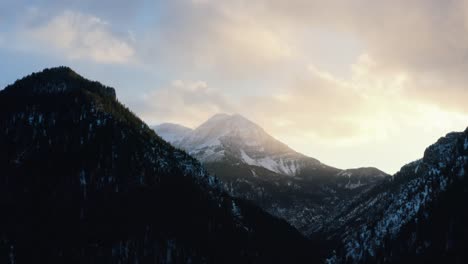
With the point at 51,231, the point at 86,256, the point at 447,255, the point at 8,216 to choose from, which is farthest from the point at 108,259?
the point at 447,255

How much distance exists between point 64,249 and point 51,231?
10.1m

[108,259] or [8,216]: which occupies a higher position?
[8,216]

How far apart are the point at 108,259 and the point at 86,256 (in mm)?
8269

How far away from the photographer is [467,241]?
19238 cm

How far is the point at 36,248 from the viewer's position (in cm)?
19000

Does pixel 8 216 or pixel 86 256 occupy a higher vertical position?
pixel 8 216

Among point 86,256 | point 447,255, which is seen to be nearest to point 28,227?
point 86,256

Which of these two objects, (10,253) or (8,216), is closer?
(10,253)

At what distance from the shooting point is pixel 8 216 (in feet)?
655

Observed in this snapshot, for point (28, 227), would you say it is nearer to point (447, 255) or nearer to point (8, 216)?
point (8, 216)

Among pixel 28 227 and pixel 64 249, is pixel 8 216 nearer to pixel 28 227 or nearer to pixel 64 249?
pixel 28 227

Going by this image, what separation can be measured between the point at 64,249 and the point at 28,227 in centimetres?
1651

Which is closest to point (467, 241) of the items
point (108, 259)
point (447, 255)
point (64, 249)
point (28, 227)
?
point (447, 255)

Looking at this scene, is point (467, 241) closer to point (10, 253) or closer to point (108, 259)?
point (108, 259)
